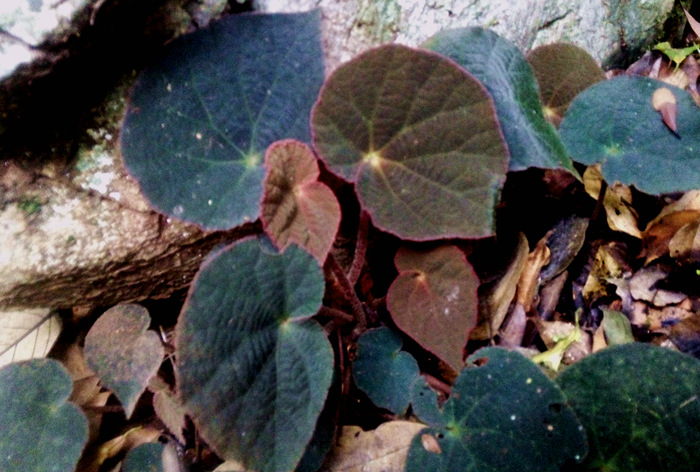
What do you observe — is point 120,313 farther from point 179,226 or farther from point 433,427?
point 433,427

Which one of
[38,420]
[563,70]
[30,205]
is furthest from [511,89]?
[38,420]

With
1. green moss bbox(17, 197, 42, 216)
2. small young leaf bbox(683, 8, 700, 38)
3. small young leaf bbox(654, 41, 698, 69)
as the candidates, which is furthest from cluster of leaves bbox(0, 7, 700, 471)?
small young leaf bbox(683, 8, 700, 38)

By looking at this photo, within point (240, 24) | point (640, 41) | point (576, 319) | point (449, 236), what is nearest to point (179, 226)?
point (240, 24)

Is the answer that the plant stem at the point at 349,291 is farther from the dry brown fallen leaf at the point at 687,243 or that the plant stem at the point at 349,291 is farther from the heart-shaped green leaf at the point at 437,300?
the dry brown fallen leaf at the point at 687,243

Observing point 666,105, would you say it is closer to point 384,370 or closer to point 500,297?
point 500,297

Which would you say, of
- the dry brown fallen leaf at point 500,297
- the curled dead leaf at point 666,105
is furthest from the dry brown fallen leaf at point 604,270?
the curled dead leaf at point 666,105

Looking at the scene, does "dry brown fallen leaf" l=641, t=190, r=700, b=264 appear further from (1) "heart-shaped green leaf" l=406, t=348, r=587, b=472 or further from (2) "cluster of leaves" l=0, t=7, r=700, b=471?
(1) "heart-shaped green leaf" l=406, t=348, r=587, b=472
